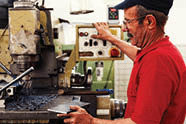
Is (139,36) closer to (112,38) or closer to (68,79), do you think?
(112,38)

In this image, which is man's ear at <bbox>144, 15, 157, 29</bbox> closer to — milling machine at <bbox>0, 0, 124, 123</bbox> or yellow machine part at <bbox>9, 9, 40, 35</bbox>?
milling machine at <bbox>0, 0, 124, 123</bbox>

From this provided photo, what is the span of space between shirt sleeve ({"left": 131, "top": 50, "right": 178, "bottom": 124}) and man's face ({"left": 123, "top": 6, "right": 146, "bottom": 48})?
164 mm

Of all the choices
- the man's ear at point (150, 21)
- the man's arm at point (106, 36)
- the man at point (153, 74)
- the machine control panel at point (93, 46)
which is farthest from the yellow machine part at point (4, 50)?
the man's ear at point (150, 21)

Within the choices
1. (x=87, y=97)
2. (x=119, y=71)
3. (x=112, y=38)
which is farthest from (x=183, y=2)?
(x=87, y=97)

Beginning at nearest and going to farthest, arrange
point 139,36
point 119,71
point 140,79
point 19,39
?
point 140,79, point 139,36, point 19,39, point 119,71

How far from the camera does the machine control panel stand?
1542 mm

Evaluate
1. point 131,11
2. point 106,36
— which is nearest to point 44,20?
point 106,36

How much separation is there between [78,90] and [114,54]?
1.26 ft

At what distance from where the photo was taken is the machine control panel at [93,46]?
1.54 metres

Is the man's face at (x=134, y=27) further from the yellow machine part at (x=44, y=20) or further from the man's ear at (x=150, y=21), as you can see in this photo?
the yellow machine part at (x=44, y=20)

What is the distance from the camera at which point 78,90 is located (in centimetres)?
162

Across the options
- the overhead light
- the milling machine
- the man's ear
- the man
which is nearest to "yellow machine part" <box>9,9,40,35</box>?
the milling machine

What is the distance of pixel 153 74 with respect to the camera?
0.87 meters

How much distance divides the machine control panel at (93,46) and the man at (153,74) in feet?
1.46
